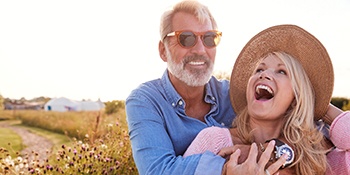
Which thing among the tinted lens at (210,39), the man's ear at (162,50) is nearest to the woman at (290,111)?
the tinted lens at (210,39)

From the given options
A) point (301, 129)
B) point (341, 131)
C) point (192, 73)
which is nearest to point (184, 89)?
point (192, 73)

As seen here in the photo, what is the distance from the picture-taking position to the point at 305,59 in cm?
321

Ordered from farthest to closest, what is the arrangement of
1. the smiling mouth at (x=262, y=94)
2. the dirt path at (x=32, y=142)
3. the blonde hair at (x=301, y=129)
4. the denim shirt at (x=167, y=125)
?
the dirt path at (x=32, y=142), the smiling mouth at (x=262, y=94), the blonde hair at (x=301, y=129), the denim shirt at (x=167, y=125)

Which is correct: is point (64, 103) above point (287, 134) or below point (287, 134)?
below

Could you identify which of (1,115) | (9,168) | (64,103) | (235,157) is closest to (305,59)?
(235,157)

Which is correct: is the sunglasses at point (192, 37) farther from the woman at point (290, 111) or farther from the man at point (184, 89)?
the woman at point (290, 111)

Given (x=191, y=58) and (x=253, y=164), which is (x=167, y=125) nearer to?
(x=191, y=58)

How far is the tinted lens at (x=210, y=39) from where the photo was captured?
3.79 metres

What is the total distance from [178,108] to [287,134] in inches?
37.1

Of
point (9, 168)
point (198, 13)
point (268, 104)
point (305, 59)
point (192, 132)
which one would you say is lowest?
point (9, 168)

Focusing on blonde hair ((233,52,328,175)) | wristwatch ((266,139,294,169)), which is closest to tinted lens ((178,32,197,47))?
blonde hair ((233,52,328,175))

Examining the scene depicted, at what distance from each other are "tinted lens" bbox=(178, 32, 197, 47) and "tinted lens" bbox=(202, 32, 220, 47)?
0.08 m

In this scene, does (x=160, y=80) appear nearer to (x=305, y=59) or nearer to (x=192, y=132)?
(x=192, y=132)

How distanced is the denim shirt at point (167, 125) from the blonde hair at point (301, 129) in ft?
1.55
